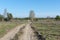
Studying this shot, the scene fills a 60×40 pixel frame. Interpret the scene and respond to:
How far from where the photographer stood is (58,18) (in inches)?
4604

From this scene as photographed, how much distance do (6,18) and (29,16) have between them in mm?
44415

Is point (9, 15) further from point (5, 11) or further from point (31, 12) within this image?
point (31, 12)

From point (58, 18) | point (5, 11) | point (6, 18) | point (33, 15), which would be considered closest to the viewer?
point (58, 18)

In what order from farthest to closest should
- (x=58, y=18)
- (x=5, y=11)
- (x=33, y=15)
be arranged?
(x=33, y=15), (x=5, y=11), (x=58, y=18)

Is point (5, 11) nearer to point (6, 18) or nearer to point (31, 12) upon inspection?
point (6, 18)

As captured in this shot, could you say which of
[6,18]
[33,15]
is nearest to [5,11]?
[6,18]

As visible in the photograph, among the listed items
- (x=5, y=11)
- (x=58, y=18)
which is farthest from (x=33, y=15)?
(x=58, y=18)

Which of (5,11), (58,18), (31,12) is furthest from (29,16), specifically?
(58,18)

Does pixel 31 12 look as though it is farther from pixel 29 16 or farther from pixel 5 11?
pixel 5 11

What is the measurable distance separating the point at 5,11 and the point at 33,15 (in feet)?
119

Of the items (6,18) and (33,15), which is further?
(33,15)

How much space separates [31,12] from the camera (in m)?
167

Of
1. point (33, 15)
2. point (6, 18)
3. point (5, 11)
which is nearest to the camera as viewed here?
point (6, 18)

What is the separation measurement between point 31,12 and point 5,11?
39.2 metres
